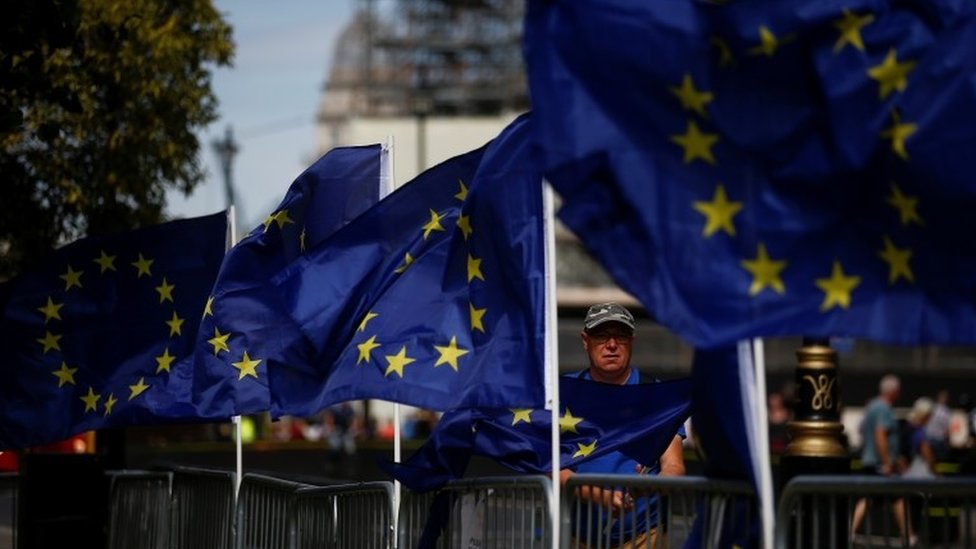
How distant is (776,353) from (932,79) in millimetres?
51265

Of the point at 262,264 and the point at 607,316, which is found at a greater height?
the point at 262,264

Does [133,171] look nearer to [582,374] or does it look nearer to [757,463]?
[582,374]

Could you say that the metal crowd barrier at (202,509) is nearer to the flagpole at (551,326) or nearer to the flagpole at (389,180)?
the flagpole at (389,180)

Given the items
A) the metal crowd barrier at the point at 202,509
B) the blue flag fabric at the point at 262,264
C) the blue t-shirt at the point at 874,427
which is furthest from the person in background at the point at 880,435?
the blue flag fabric at the point at 262,264

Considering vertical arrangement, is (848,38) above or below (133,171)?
below

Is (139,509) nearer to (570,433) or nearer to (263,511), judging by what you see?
(263,511)

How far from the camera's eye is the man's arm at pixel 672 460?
1018 centimetres

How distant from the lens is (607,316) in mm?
10445

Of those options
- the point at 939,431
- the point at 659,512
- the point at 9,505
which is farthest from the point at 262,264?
the point at 939,431

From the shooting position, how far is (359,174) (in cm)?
1241

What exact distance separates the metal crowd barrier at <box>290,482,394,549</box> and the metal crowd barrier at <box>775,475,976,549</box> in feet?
11.2

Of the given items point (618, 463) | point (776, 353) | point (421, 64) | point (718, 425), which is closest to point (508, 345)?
point (618, 463)

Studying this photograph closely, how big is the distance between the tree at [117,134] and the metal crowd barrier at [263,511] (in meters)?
6.91

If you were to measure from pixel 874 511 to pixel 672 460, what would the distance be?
8.32 feet
